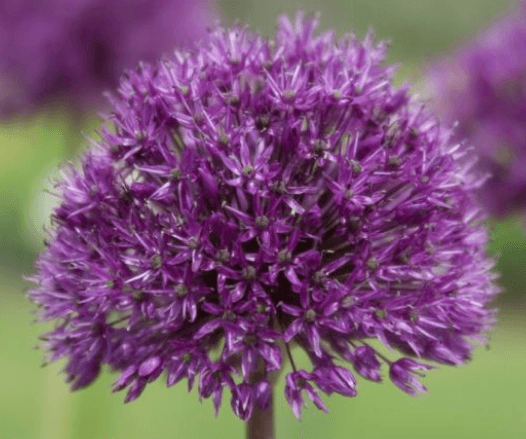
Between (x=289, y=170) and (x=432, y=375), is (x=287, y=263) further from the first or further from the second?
(x=432, y=375)

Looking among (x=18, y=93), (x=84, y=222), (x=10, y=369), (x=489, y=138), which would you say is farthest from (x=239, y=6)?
(x=84, y=222)

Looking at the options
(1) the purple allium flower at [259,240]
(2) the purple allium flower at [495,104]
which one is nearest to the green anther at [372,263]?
(1) the purple allium flower at [259,240]

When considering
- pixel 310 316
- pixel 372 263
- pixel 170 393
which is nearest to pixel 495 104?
pixel 372 263

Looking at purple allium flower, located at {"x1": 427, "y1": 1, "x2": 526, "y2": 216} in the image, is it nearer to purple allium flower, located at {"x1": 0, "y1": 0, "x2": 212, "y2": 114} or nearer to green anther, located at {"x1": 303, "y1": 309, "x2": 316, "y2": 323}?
purple allium flower, located at {"x1": 0, "y1": 0, "x2": 212, "y2": 114}

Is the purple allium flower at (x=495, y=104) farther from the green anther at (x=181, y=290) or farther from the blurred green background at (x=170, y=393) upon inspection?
the green anther at (x=181, y=290)

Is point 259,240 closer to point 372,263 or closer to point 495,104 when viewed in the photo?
point 372,263

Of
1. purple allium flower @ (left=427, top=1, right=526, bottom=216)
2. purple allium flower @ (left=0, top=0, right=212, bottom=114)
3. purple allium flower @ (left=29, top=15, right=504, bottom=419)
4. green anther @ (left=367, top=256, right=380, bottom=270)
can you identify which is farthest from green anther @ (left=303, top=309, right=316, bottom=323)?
purple allium flower @ (left=0, top=0, right=212, bottom=114)
